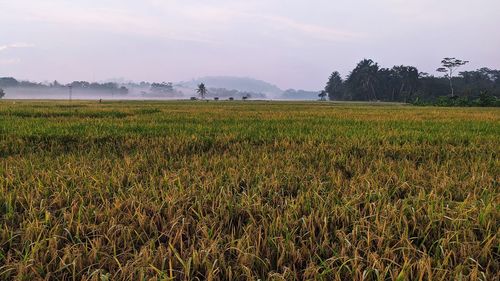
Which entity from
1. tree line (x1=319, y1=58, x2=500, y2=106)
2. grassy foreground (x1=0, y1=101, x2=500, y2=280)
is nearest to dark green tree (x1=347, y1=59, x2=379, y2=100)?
tree line (x1=319, y1=58, x2=500, y2=106)

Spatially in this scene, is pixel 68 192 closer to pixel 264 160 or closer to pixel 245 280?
pixel 245 280

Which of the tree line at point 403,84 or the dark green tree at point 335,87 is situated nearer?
the tree line at point 403,84

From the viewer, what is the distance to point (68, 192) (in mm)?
2385

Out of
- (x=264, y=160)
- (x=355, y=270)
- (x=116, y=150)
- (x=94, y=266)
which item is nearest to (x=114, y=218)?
(x=94, y=266)

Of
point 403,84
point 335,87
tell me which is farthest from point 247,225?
point 335,87

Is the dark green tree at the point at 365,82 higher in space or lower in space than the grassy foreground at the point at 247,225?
higher

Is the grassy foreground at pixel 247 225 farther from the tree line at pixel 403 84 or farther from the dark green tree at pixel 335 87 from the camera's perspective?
the dark green tree at pixel 335 87

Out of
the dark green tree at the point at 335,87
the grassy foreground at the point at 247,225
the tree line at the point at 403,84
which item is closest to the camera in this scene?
the grassy foreground at the point at 247,225

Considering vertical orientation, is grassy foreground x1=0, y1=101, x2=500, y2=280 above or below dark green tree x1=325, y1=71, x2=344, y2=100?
below

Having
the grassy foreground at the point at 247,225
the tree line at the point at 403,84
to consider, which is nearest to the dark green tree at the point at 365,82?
the tree line at the point at 403,84

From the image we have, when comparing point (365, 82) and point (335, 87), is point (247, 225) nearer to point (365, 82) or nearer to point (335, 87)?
point (365, 82)

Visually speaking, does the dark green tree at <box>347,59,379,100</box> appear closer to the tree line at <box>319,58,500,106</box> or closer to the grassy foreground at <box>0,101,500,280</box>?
the tree line at <box>319,58,500,106</box>

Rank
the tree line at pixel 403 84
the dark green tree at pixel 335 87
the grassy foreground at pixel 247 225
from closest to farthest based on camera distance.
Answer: the grassy foreground at pixel 247 225
the tree line at pixel 403 84
the dark green tree at pixel 335 87

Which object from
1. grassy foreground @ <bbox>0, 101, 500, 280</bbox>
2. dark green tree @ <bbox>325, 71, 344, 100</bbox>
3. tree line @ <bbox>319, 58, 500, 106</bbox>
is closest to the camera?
grassy foreground @ <bbox>0, 101, 500, 280</bbox>
